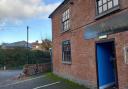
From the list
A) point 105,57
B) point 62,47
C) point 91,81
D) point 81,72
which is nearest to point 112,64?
point 105,57

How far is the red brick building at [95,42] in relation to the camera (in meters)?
10.5

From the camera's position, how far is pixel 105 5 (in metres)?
12.0

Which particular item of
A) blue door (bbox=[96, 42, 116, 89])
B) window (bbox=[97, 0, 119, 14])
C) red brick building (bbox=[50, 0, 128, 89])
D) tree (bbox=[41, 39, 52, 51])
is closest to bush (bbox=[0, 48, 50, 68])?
tree (bbox=[41, 39, 52, 51])

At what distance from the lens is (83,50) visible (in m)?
14.5

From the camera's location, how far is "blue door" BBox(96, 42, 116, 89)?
12.7 metres

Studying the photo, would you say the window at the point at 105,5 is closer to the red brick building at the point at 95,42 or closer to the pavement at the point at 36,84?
the red brick building at the point at 95,42

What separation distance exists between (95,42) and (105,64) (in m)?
1.28

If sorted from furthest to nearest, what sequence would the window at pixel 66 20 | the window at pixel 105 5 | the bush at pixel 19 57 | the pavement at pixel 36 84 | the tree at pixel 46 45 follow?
the tree at pixel 46 45 → the bush at pixel 19 57 → the window at pixel 66 20 → the pavement at pixel 36 84 → the window at pixel 105 5

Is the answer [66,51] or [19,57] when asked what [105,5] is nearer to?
[66,51]

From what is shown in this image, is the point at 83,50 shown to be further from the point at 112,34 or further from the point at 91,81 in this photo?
the point at 112,34

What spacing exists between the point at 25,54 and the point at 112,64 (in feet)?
112

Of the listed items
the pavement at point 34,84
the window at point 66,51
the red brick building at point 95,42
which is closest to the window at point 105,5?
the red brick building at point 95,42

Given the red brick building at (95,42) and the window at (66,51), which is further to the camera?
the window at (66,51)

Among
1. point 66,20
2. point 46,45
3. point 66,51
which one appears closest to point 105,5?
point 66,20
